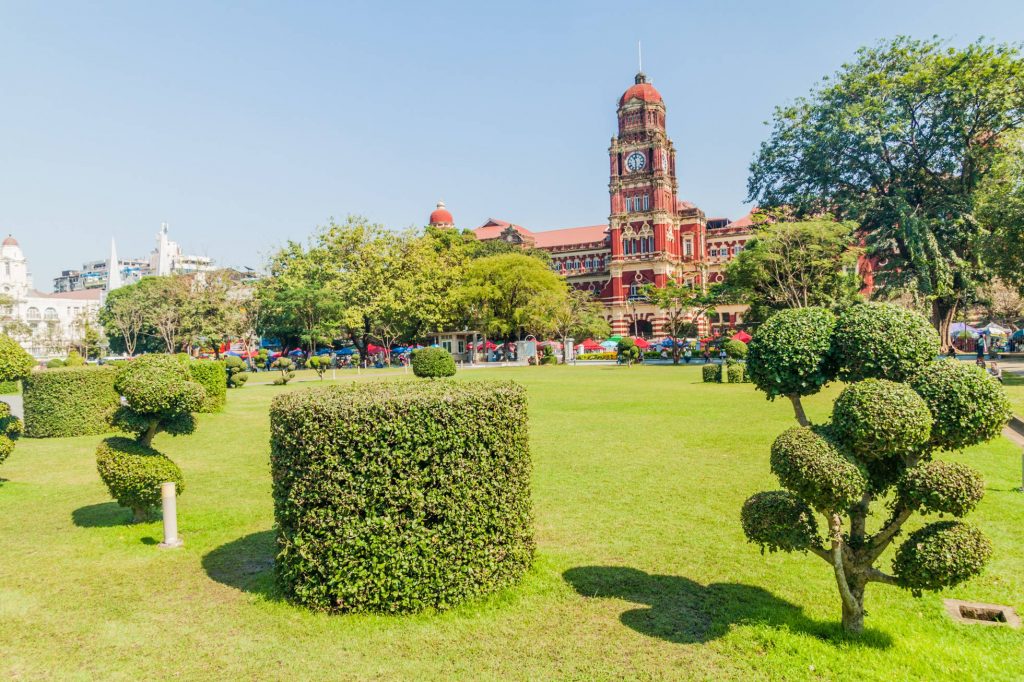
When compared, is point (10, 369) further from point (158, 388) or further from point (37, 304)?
point (37, 304)

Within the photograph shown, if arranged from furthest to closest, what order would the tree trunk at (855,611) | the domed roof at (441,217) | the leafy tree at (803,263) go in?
the domed roof at (441,217), the leafy tree at (803,263), the tree trunk at (855,611)

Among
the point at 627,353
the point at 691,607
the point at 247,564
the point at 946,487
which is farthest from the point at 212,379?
the point at 627,353

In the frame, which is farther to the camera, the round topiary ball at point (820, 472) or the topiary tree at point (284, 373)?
the topiary tree at point (284, 373)

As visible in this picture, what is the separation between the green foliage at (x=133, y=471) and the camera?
766 cm

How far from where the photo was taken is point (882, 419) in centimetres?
407

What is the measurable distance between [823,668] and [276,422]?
4783mm

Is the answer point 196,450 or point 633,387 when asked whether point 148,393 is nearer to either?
point 196,450

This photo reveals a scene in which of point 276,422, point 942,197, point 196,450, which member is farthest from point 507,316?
point 276,422

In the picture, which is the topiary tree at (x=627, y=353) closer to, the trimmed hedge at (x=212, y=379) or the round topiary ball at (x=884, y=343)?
the trimmed hedge at (x=212, y=379)

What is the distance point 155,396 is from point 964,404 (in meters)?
8.08

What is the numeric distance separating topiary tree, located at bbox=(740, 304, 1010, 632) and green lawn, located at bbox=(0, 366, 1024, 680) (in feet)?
2.51

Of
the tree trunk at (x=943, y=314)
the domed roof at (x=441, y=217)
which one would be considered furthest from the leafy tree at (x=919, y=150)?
the domed roof at (x=441, y=217)

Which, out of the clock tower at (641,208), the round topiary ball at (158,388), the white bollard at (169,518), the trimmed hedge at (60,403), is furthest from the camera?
the clock tower at (641,208)

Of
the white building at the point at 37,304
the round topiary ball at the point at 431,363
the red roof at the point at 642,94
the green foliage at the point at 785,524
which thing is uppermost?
the red roof at the point at 642,94
